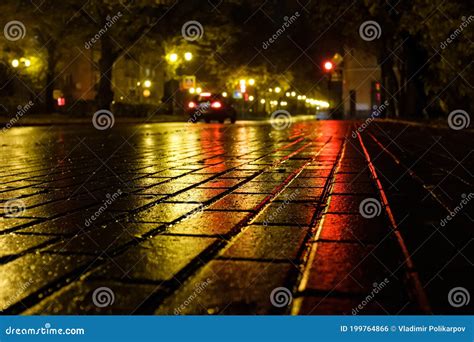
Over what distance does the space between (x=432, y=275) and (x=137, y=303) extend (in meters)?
1.28

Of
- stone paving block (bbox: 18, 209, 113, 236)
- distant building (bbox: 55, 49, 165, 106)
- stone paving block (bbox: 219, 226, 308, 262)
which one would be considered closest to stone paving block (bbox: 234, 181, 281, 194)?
stone paving block (bbox: 18, 209, 113, 236)

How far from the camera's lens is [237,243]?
9.68 ft

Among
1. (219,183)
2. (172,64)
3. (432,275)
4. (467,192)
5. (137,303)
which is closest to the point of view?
(137,303)

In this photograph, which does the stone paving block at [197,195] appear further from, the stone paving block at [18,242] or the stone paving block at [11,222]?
the stone paving block at [18,242]

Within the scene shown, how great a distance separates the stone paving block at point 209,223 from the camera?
326cm

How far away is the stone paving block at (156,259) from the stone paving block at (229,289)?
157 mm

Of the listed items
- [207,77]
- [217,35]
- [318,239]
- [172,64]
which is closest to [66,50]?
[172,64]

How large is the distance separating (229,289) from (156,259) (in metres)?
0.57

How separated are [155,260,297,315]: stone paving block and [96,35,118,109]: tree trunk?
31.1m

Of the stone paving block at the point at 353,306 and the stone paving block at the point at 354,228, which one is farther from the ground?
the stone paving block at the point at 354,228

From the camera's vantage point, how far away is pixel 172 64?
3756 centimetres

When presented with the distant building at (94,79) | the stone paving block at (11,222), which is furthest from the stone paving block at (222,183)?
the distant building at (94,79)

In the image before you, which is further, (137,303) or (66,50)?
(66,50)

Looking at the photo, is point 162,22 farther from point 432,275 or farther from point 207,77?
point 432,275
